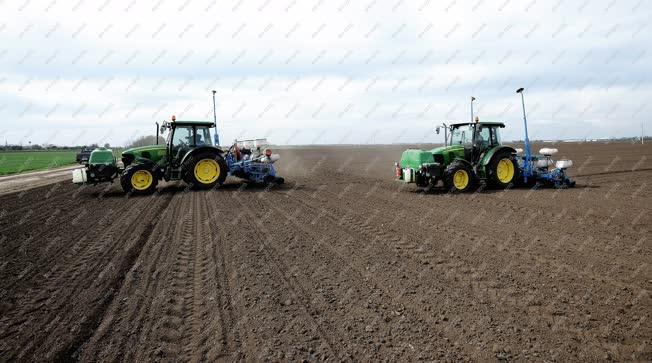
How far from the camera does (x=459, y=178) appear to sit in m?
12.6

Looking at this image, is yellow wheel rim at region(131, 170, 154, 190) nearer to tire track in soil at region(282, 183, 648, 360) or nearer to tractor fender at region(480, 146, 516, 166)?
tire track in soil at region(282, 183, 648, 360)

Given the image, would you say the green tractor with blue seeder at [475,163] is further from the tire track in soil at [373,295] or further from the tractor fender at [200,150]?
the tractor fender at [200,150]

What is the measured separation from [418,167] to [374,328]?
9429mm

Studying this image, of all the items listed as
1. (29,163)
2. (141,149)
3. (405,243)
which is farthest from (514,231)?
(29,163)

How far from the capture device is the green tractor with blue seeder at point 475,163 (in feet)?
41.2

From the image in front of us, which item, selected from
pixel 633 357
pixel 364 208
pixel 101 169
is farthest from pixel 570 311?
pixel 101 169

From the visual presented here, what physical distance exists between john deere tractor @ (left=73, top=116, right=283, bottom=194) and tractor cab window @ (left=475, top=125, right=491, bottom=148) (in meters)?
7.86

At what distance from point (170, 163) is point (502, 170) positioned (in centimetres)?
1028

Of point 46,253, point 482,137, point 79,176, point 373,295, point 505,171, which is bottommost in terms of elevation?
point 373,295

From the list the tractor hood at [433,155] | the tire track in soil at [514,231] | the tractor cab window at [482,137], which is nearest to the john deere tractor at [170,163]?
the tire track in soil at [514,231]

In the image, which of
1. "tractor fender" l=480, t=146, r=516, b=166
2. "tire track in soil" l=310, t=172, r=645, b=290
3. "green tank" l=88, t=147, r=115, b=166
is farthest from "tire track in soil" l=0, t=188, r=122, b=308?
"tractor fender" l=480, t=146, r=516, b=166

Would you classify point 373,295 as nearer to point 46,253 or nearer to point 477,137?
point 46,253

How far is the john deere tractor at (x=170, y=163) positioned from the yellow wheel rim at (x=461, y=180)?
7131 millimetres

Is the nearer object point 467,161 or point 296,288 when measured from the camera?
point 296,288
